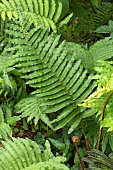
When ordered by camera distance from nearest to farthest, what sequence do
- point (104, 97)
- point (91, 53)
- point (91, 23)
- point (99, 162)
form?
point (104, 97) → point (99, 162) → point (91, 53) → point (91, 23)

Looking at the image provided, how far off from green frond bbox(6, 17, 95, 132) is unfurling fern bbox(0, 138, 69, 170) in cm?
24

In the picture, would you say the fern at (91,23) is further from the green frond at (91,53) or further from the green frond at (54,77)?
the green frond at (54,77)

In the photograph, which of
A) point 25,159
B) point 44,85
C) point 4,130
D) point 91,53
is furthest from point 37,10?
point 25,159

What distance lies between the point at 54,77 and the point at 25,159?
519 millimetres

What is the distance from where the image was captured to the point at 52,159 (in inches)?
77.6

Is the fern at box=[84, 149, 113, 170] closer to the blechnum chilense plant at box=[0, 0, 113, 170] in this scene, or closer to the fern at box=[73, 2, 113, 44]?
the blechnum chilense plant at box=[0, 0, 113, 170]

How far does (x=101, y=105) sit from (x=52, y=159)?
1.24 feet

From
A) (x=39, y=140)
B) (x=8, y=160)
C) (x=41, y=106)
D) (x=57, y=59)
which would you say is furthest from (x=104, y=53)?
(x=8, y=160)

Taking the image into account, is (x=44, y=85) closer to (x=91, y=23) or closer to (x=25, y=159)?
(x=25, y=159)

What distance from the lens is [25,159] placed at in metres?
1.97

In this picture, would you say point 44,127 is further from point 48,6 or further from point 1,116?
point 48,6

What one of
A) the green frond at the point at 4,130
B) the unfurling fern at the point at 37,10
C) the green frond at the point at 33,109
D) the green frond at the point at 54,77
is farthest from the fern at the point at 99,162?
the unfurling fern at the point at 37,10

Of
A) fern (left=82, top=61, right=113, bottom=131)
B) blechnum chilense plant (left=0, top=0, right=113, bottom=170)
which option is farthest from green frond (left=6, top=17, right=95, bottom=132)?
fern (left=82, top=61, right=113, bottom=131)

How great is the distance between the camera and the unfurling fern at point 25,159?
6.25 feet
